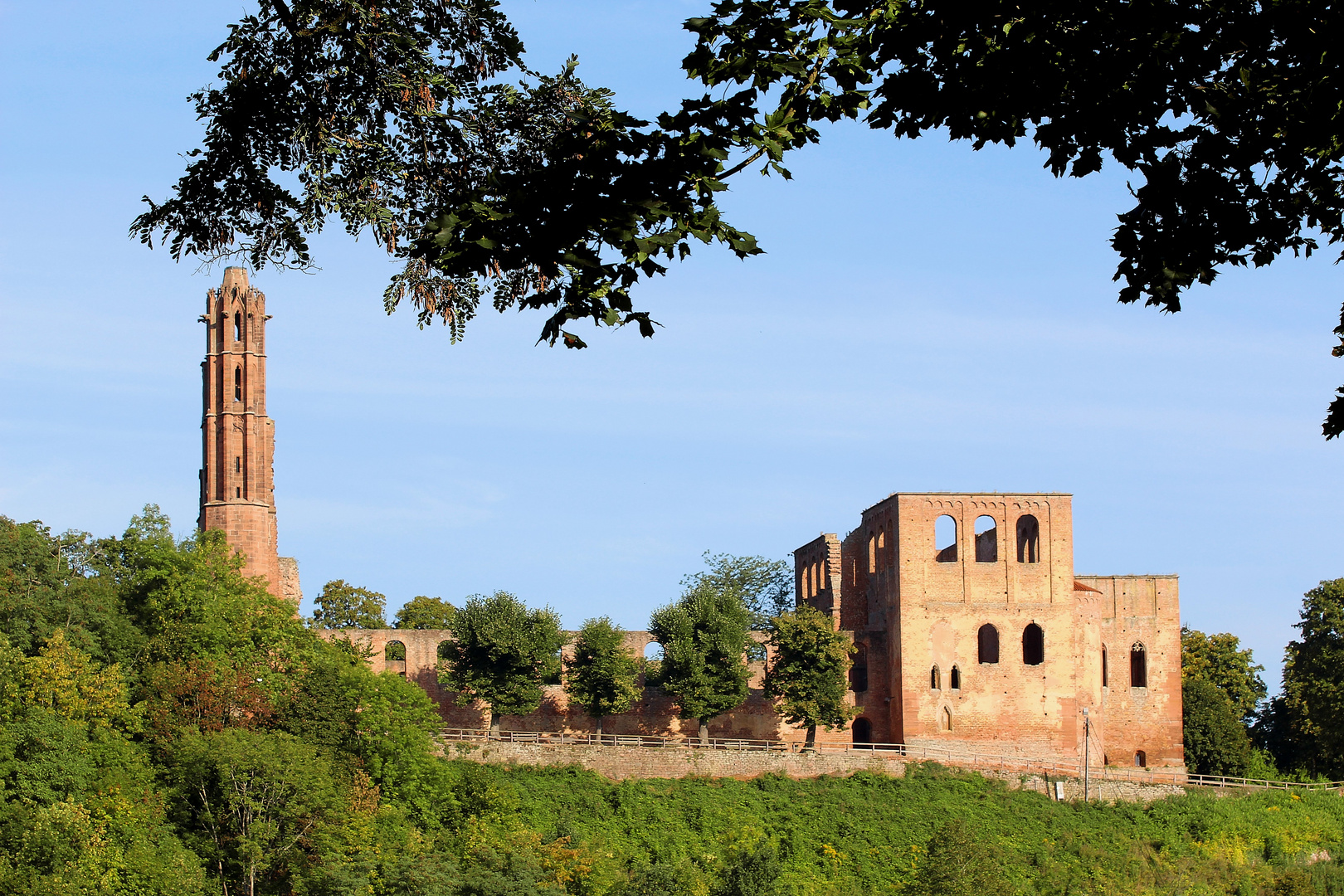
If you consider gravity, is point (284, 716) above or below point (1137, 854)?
above

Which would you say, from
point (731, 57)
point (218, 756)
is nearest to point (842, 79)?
point (731, 57)

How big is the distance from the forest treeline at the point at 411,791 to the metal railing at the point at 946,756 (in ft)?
3.74

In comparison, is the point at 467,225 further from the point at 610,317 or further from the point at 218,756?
the point at 218,756

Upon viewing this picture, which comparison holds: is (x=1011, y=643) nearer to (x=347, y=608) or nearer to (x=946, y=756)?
(x=946, y=756)

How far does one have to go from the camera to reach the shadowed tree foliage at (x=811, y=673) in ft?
169

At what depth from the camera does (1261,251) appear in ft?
31.0

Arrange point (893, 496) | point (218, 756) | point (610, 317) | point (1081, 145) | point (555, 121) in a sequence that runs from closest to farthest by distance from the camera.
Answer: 1. point (610, 317)
2. point (1081, 145)
3. point (555, 121)
4. point (218, 756)
5. point (893, 496)

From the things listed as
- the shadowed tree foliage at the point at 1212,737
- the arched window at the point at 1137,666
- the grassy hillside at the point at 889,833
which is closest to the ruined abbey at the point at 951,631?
the arched window at the point at 1137,666

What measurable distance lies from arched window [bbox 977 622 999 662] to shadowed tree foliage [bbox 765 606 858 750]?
4.35 metres

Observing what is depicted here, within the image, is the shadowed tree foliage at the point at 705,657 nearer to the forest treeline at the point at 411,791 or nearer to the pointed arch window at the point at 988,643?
the forest treeline at the point at 411,791

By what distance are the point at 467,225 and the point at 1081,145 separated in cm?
314

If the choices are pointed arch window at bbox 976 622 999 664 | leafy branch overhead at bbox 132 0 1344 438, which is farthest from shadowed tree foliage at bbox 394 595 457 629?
leafy branch overhead at bbox 132 0 1344 438

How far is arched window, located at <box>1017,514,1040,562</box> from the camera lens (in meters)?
53.8

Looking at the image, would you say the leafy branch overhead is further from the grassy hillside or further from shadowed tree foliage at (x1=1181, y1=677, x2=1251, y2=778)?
shadowed tree foliage at (x1=1181, y1=677, x2=1251, y2=778)
